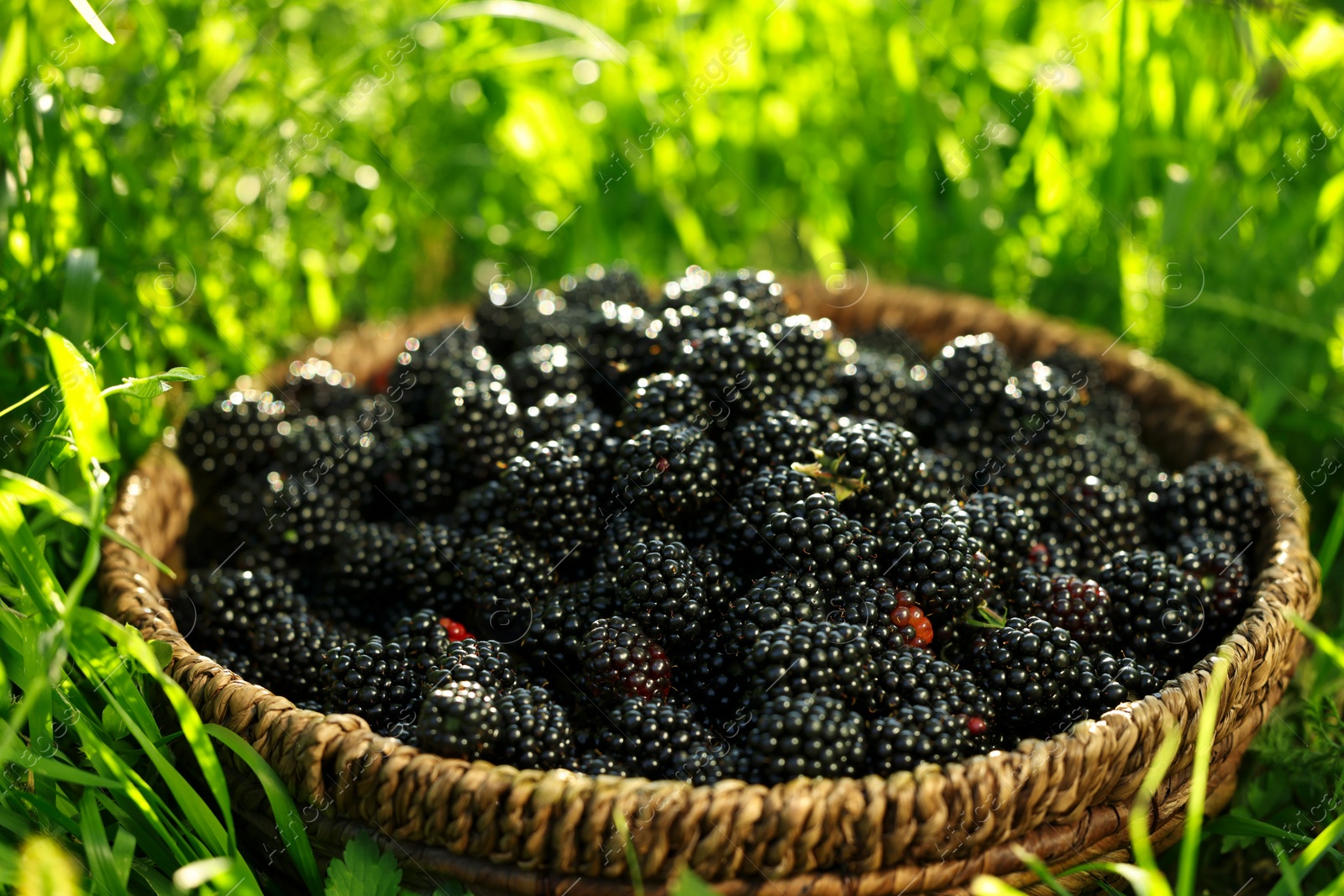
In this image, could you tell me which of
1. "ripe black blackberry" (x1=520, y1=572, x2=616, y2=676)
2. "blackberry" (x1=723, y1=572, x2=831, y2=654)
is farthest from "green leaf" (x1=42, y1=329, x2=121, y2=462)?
"blackberry" (x1=723, y1=572, x2=831, y2=654)

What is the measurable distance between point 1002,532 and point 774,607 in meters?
0.43

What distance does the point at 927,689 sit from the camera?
1.34 meters

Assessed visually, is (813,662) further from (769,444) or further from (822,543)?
(769,444)

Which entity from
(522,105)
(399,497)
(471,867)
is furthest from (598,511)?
(522,105)

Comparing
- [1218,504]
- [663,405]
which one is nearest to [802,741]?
[663,405]

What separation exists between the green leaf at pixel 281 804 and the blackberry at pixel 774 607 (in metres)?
0.63

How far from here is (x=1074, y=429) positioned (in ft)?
6.25

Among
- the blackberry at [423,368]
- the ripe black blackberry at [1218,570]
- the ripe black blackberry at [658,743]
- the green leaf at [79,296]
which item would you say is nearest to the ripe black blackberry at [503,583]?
the ripe black blackberry at [658,743]

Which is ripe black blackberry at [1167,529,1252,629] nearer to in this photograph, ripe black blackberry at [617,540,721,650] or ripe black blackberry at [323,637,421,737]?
ripe black blackberry at [617,540,721,650]

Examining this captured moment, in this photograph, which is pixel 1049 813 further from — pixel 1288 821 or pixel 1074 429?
pixel 1074 429

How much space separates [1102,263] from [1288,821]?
4.71 ft

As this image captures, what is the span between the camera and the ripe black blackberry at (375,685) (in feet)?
4.56

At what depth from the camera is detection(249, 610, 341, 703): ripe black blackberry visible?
1532 mm

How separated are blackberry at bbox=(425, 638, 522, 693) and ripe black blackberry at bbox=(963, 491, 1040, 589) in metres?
0.74
